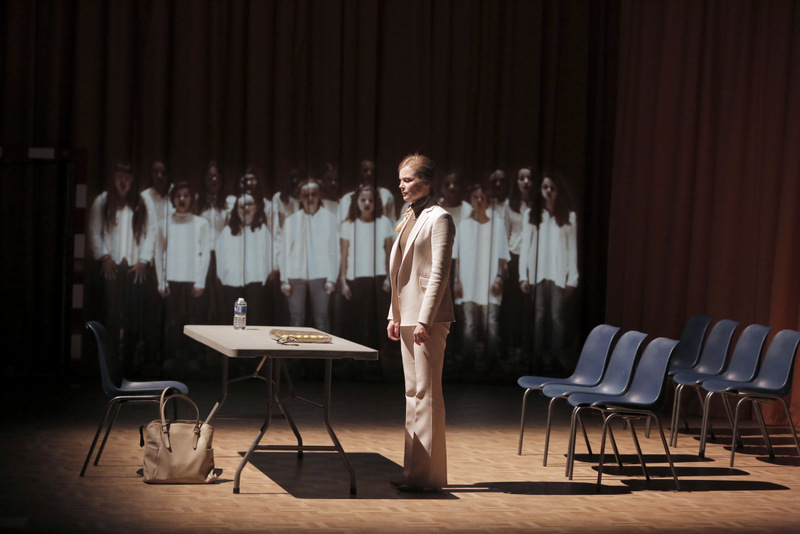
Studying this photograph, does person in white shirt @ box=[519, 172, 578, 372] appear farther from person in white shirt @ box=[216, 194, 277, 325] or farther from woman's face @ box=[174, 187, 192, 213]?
woman's face @ box=[174, 187, 192, 213]

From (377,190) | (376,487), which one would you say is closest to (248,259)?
(377,190)

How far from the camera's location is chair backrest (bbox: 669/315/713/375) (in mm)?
7188

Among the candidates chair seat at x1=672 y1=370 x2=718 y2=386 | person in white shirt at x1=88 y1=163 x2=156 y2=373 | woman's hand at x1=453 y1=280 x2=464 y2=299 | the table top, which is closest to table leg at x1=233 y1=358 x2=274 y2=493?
the table top

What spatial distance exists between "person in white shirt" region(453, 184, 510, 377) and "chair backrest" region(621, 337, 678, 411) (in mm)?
3992

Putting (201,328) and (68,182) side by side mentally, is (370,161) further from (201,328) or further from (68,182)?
(201,328)

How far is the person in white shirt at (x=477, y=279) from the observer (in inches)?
374

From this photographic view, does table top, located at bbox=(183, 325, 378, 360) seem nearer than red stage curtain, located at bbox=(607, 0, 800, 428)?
Yes

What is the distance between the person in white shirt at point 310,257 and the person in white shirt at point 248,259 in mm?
157

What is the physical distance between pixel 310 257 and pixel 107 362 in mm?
4148

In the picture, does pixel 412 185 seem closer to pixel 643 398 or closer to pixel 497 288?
pixel 643 398

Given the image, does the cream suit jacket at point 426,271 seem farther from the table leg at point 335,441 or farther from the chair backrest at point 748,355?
the chair backrest at point 748,355

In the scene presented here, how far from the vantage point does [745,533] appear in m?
4.41

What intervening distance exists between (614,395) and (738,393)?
3.03 ft

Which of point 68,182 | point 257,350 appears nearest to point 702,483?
point 257,350
